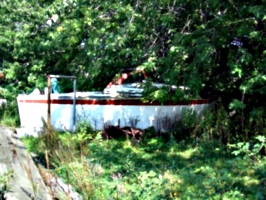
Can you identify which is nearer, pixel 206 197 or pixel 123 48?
pixel 206 197

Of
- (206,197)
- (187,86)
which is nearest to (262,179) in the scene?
(206,197)

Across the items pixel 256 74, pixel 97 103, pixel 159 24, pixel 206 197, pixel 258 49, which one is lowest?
pixel 206 197

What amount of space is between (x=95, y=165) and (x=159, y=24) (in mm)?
4093

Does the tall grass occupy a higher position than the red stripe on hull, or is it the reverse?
the red stripe on hull

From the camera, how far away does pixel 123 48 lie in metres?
8.71

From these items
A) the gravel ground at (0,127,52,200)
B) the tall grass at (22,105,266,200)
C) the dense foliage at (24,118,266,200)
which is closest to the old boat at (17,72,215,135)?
the tall grass at (22,105,266,200)

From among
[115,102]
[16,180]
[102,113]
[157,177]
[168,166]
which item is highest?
[115,102]

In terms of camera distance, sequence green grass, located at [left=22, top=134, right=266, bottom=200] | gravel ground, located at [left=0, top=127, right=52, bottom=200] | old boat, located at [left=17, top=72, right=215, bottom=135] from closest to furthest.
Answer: gravel ground, located at [left=0, top=127, right=52, bottom=200] → green grass, located at [left=22, top=134, right=266, bottom=200] → old boat, located at [left=17, top=72, right=215, bottom=135]

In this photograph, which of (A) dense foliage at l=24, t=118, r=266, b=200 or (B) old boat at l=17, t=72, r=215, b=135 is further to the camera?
(B) old boat at l=17, t=72, r=215, b=135

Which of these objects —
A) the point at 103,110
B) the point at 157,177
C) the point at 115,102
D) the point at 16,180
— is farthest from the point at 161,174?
the point at 103,110

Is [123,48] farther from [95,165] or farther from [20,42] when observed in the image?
[20,42]

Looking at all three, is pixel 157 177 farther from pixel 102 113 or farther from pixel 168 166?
pixel 102 113

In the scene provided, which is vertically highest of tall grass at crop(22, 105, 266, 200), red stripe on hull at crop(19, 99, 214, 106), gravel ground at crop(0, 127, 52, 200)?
red stripe on hull at crop(19, 99, 214, 106)

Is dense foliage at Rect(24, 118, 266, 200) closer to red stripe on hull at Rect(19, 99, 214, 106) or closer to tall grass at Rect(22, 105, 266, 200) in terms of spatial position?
tall grass at Rect(22, 105, 266, 200)
